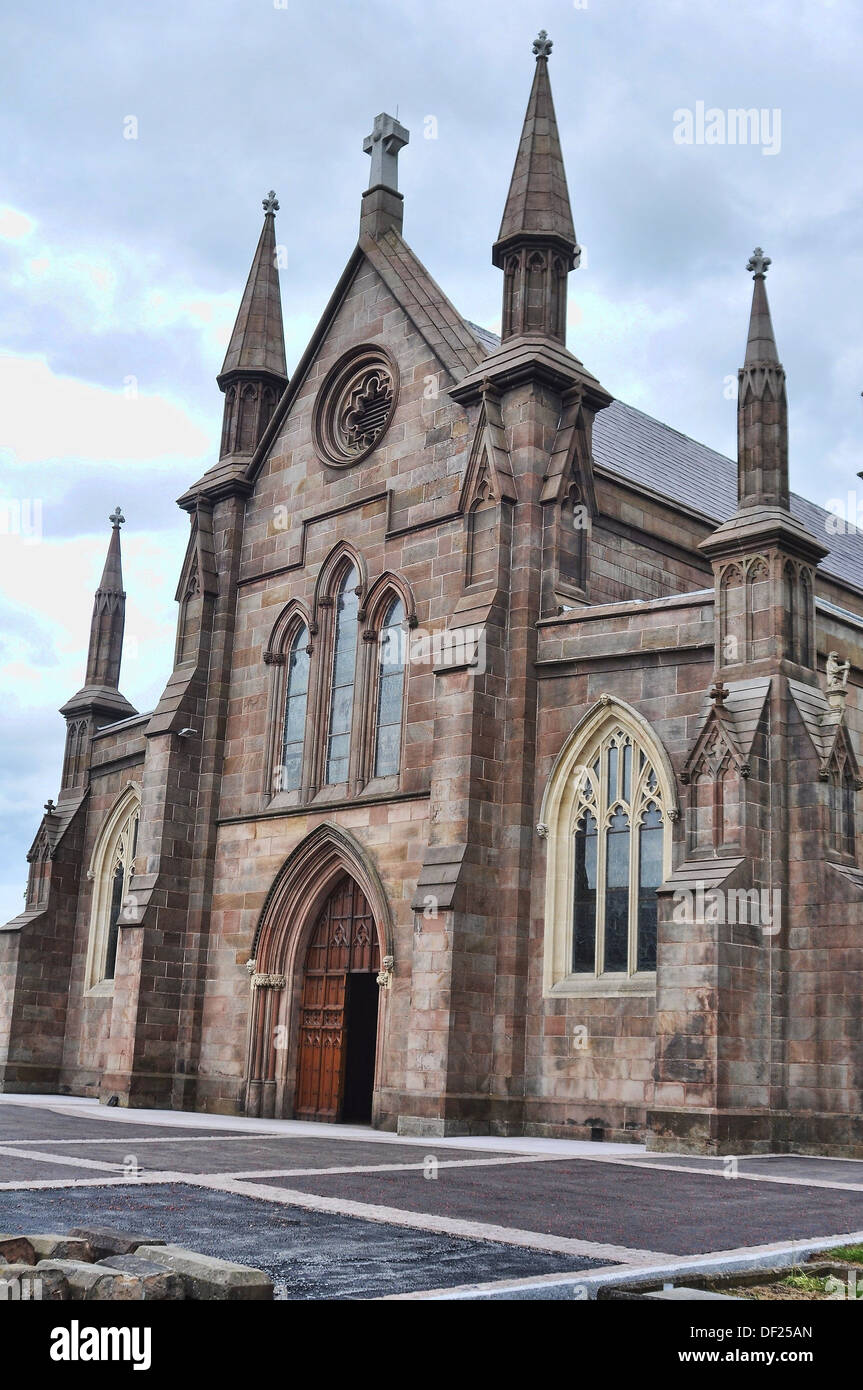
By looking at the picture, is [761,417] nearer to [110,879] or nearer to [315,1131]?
[315,1131]

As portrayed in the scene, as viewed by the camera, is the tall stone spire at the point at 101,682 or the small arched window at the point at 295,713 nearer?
the small arched window at the point at 295,713

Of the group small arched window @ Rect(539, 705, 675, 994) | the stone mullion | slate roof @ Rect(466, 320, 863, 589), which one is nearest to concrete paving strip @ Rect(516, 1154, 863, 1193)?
small arched window @ Rect(539, 705, 675, 994)

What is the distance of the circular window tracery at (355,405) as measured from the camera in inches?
1047

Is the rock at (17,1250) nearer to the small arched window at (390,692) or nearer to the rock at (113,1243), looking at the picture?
the rock at (113,1243)

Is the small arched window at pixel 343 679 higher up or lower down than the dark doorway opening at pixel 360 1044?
higher up

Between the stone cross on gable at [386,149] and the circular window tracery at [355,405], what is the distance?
3.92 metres

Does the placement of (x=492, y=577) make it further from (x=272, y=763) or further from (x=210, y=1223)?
(x=210, y=1223)

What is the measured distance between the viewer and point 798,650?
19.8 m

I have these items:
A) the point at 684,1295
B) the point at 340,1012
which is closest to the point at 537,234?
the point at 340,1012

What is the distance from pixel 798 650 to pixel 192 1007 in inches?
528

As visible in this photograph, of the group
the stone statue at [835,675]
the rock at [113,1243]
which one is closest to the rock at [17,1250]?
the rock at [113,1243]

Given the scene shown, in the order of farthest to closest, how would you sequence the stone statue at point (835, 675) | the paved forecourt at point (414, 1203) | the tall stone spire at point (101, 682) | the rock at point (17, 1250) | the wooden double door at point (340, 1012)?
the tall stone spire at point (101, 682)
the wooden double door at point (340, 1012)
the stone statue at point (835, 675)
the paved forecourt at point (414, 1203)
the rock at point (17, 1250)

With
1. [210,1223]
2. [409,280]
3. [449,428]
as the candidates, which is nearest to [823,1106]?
[210,1223]

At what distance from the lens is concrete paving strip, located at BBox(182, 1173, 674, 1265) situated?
8406 millimetres
